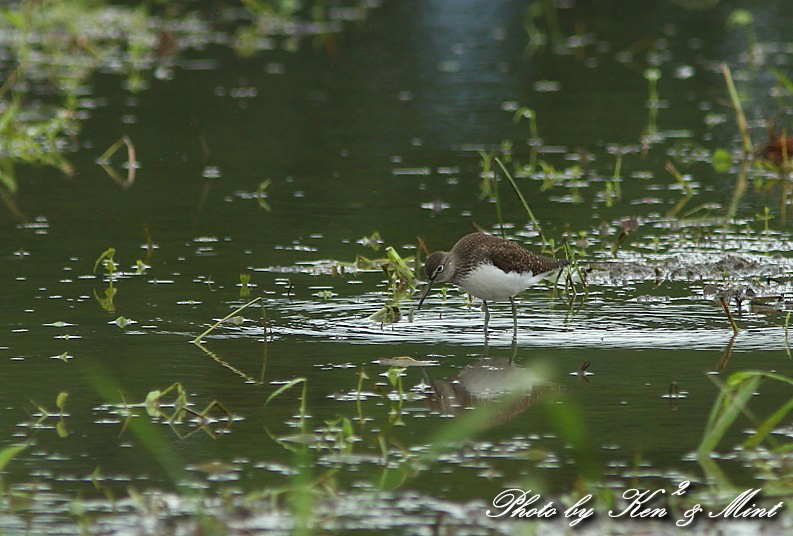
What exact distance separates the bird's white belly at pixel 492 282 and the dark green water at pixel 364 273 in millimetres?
271

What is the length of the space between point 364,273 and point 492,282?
6.25ft

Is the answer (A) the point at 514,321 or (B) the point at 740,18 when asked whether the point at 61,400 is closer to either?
(A) the point at 514,321

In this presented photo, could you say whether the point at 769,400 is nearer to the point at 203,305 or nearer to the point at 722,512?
the point at 722,512

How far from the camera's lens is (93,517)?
600 centimetres

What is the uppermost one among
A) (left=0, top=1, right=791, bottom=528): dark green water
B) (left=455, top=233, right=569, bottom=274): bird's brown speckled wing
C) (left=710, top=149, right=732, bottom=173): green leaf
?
(left=455, top=233, right=569, bottom=274): bird's brown speckled wing

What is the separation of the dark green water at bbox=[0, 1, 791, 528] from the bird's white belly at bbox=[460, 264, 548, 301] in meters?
0.27

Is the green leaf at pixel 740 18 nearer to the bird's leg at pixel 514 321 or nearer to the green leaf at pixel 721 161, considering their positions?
the green leaf at pixel 721 161

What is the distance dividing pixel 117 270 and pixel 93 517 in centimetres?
477

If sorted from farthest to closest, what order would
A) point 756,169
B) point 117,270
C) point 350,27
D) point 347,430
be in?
point 350,27 → point 756,169 → point 117,270 → point 347,430

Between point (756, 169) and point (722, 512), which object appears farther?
point (756, 169)

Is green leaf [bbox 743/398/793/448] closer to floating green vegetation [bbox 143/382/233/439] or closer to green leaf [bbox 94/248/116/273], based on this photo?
floating green vegetation [bbox 143/382/233/439]

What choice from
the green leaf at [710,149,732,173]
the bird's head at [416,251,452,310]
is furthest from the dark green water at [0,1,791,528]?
the bird's head at [416,251,452,310]

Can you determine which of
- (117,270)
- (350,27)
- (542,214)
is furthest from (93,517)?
(350,27)

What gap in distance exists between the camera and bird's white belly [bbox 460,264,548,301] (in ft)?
29.1
